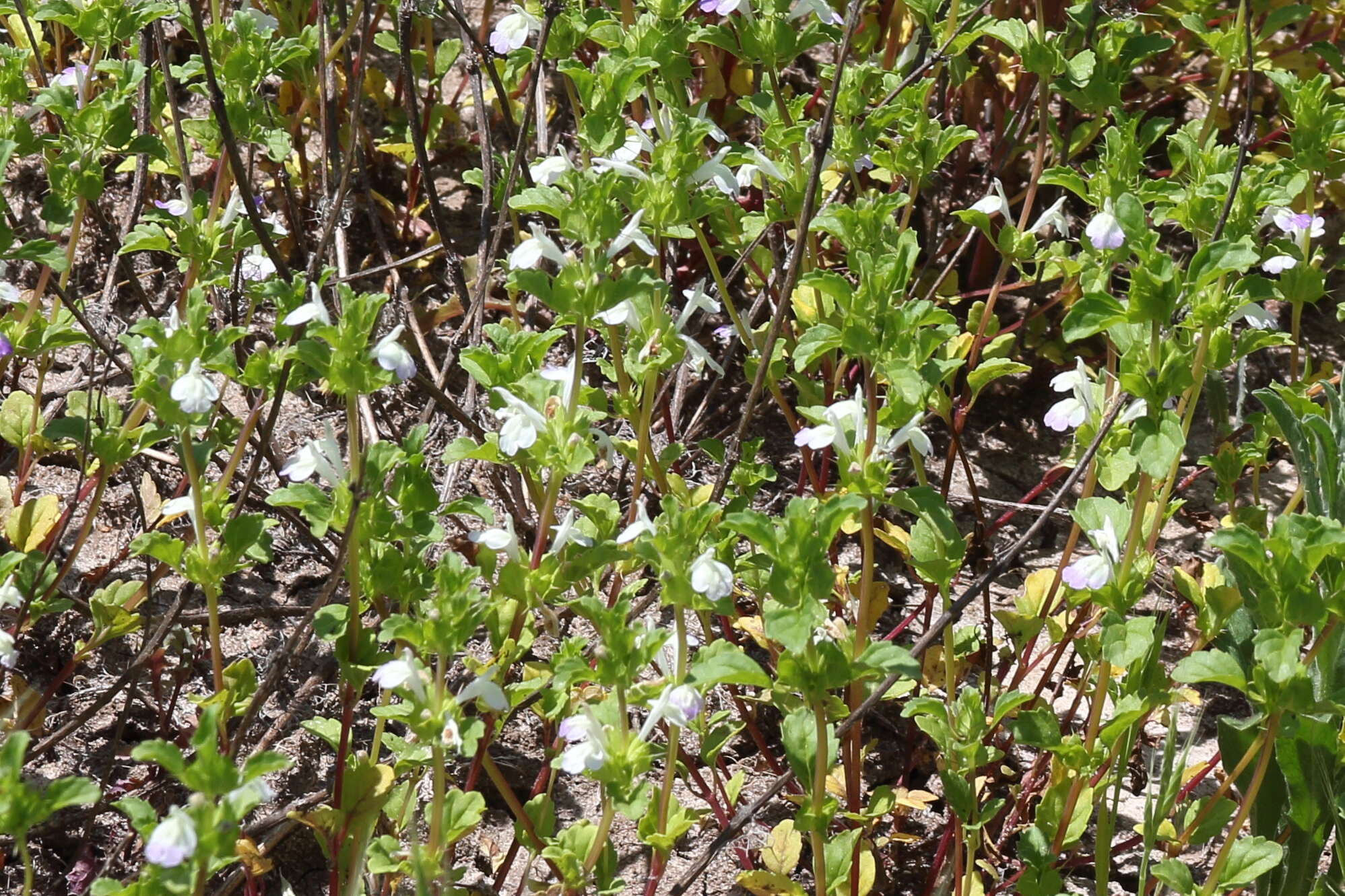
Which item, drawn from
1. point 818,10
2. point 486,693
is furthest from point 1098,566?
point 818,10

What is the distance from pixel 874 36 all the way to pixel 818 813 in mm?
2105

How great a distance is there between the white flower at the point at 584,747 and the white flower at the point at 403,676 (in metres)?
0.19

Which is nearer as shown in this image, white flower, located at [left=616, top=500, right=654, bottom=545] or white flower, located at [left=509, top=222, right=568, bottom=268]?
white flower, located at [left=616, top=500, right=654, bottom=545]

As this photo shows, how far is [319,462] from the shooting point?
1879 millimetres

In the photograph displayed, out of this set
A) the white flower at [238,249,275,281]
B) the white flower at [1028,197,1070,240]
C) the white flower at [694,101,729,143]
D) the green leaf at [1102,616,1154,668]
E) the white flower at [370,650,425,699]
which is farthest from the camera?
the white flower at [238,249,275,281]

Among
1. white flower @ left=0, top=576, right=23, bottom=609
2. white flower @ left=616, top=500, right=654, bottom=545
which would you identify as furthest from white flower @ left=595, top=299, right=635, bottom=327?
white flower @ left=0, top=576, right=23, bottom=609

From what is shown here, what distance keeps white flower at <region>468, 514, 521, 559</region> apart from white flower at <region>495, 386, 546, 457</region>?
116 millimetres

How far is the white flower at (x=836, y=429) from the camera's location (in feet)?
6.08

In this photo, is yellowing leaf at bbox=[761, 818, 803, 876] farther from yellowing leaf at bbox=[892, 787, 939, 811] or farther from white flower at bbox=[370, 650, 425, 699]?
white flower at bbox=[370, 650, 425, 699]

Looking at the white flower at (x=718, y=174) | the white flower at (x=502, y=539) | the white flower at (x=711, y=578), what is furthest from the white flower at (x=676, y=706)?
the white flower at (x=718, y=174)

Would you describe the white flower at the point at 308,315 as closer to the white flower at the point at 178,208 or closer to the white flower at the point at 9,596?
the white flower at the point at 9,596

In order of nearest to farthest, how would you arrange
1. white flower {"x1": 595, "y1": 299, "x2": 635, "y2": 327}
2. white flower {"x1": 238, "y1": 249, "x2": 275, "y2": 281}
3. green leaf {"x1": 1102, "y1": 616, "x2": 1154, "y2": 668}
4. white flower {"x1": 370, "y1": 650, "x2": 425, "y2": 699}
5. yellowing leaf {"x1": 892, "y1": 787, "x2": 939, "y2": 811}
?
white flower {"x1": 370, "y1": 650, "x2": 425, "y2": 699}
green leaf {"x1": 1102, "y1": 616, "x2": 1154, "y2": 668}
white flower {"x1": 595, "y1": 299, "x2": 635, "y2": 327}
yellowing leaf {"x1": 892, "y1": 787, "x2": 939, "y2": 811}
white flower {"x1": 238, "y1": 249, "x2": 275, "y2": 281}

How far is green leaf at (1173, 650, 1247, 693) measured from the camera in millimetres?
1672

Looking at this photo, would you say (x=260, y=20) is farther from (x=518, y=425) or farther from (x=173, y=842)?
(x=173, y=842)
